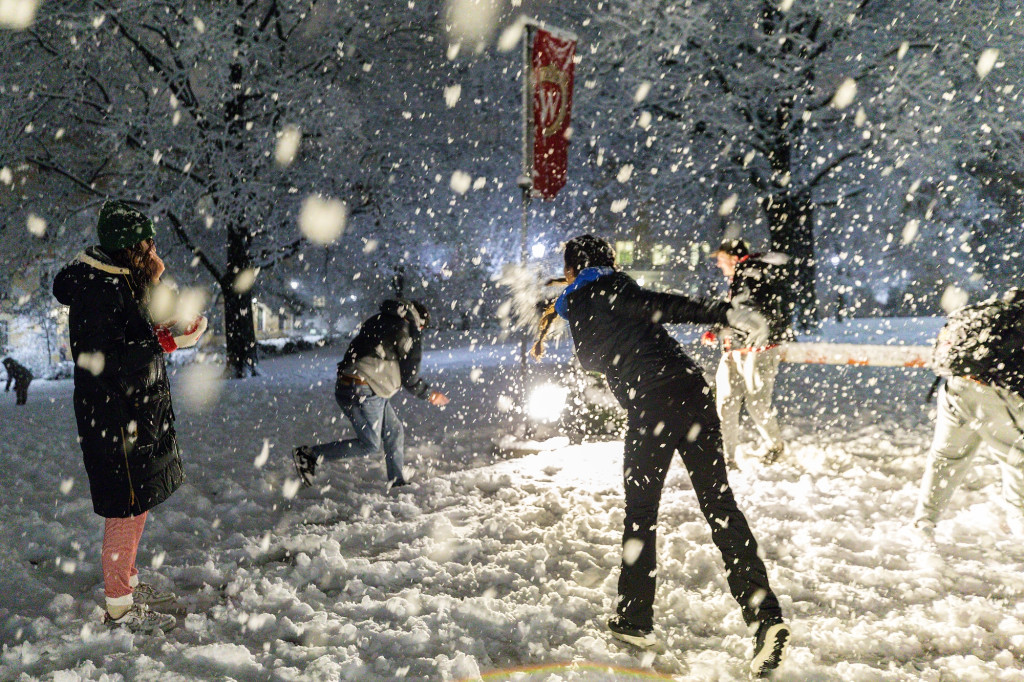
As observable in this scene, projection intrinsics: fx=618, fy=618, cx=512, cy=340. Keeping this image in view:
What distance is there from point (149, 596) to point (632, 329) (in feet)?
9.96

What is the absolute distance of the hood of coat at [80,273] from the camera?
9.82ft

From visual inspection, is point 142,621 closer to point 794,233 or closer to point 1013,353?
point 1013,353

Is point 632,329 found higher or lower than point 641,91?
lower

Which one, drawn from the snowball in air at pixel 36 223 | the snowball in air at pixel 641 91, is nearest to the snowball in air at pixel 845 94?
the snowball in air at pixel 641 91

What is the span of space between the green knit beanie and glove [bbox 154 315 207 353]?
462 mm

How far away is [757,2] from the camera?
42.3 feet

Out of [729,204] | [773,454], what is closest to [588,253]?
[773,454]

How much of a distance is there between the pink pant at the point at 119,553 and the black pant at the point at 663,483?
2.52m

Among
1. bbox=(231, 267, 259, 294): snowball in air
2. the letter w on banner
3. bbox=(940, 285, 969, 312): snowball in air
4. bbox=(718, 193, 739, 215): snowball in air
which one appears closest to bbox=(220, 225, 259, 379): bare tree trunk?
bbox=(231, 267, 259, 294): snowball in air

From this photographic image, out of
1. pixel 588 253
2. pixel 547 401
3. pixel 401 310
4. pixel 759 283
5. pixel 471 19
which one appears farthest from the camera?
pixel 471 19

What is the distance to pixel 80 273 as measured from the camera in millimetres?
3000

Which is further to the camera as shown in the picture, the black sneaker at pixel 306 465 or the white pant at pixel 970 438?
the black sneaker at pixel 306 465

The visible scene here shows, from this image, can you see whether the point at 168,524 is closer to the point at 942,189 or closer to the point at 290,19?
the point at 290,19

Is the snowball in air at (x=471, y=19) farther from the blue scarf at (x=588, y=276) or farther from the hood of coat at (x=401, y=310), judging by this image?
the blue scarf at (x=588, y=276)
